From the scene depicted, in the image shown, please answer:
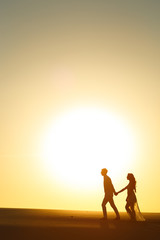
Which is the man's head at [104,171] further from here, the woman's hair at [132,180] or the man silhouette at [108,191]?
the woman's hair at [132,180]

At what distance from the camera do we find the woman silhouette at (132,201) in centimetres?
1786

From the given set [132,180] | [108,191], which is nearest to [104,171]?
[108,191]

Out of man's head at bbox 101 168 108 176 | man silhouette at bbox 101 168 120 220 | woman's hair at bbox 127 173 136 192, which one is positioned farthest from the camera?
woman's hair at bbox 127 173 136 192

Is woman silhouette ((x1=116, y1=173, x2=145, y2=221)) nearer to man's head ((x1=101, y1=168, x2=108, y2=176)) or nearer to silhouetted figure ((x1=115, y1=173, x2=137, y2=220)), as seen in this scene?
silhouetted figure ((x1=115, y1=173, x2=137, y2=220))

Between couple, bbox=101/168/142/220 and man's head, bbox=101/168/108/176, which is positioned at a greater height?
man's head, bbox=101/168/108/176

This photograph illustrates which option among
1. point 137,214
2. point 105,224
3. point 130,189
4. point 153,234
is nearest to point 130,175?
point 130,189

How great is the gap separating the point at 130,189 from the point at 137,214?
1.19 m

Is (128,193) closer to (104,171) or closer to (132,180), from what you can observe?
(132,180)

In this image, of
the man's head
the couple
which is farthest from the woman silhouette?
the man's head

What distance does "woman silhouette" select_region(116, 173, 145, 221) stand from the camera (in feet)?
58.6

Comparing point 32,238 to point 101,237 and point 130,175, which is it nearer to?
point 101,237

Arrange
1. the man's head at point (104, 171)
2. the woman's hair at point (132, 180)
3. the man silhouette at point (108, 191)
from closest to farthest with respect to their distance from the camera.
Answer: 1. the man silhouette at point (108, 191)
2. the man's head at point (104, 171)
3. the woman's hair at point (132, 180)

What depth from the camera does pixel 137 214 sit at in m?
17.9

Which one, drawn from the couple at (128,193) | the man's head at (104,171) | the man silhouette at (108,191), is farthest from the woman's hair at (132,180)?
the man's head at (104,171)
